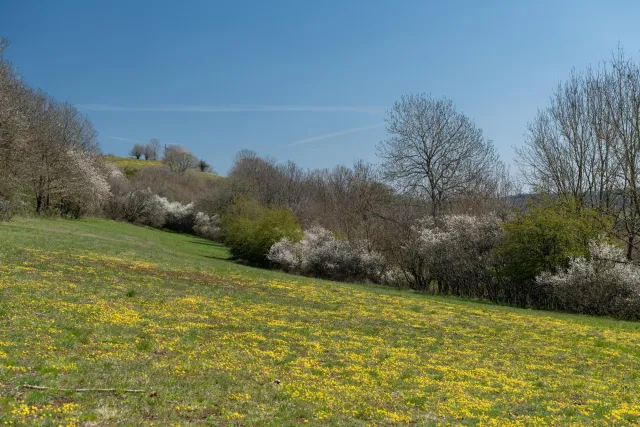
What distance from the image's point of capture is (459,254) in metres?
32.9

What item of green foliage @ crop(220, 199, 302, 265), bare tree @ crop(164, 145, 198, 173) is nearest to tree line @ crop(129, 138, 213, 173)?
bare tree @ crop(164, 145, 198, 173)

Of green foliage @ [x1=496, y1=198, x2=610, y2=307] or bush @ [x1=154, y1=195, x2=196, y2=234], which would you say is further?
bush @ [x1=154, y1=195, x2=196, y2=234]

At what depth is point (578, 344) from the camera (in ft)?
50.1

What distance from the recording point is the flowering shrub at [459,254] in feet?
105

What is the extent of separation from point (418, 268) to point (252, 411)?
30883 mm

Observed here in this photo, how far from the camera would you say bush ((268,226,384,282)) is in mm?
38781

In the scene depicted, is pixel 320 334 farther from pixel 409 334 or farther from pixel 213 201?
pixel 213 201

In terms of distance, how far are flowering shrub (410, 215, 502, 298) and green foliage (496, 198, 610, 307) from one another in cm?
188

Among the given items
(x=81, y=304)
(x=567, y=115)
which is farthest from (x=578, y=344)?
(x=567, y=115)

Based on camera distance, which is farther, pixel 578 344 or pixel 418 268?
pixel 418 268

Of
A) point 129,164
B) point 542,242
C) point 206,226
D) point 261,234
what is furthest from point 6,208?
point 129,164

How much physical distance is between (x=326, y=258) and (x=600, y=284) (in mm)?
21651

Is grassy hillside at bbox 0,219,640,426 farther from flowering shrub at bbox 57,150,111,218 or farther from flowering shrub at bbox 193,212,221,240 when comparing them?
flowering shrub at bbox 193,212,221,240

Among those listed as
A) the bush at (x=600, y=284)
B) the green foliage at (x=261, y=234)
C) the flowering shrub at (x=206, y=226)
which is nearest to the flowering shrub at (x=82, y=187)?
the flowering shrub at (x=206, y=226)
